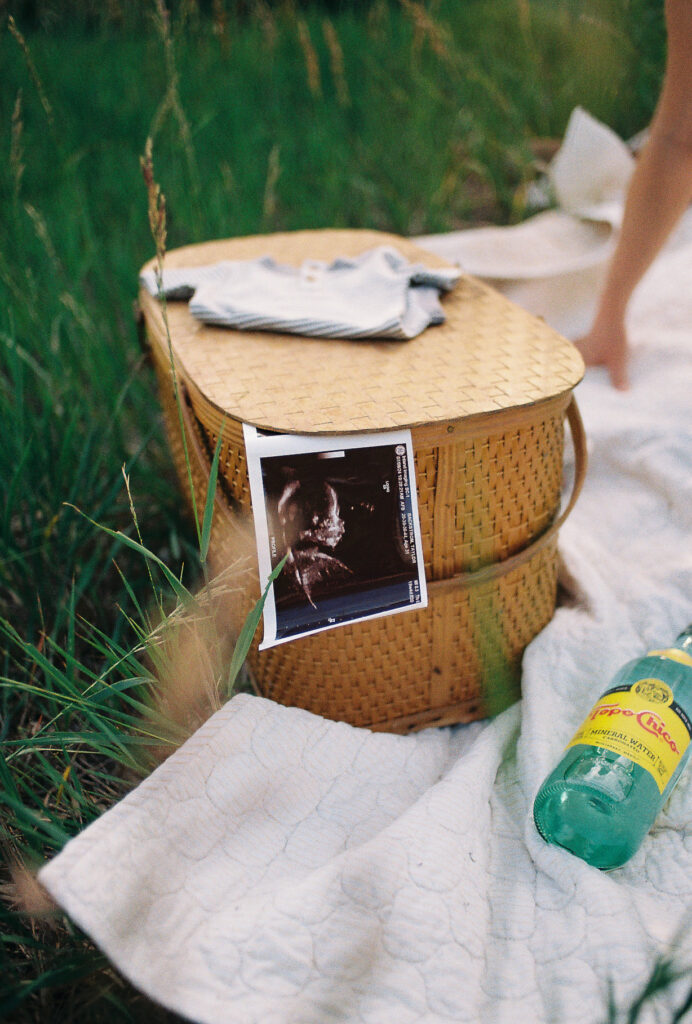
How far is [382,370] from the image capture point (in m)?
1.10

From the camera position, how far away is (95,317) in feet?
6.34

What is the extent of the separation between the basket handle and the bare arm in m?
0.49

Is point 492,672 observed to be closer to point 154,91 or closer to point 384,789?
point 384,789

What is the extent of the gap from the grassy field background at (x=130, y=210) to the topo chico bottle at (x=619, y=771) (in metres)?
0.54

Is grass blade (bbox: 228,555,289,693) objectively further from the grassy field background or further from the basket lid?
the basket lid

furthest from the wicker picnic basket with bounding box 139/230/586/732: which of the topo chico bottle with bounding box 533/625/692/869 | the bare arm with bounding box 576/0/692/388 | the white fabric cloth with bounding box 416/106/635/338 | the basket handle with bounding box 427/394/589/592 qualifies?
the white fabric cloth with bounding box 416/106/635/338

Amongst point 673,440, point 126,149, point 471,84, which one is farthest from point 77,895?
point 471,84

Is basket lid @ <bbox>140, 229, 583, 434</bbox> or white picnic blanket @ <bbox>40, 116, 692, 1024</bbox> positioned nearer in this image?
white picnic blanket @ <bbox>40, 116, 692, 1024</bbox>

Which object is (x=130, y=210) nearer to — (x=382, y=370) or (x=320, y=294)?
(x=320, y=294)

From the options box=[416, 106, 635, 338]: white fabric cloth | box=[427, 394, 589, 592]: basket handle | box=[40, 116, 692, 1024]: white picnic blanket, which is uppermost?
box=[416, 106, 635, 338]: white fabric cloth

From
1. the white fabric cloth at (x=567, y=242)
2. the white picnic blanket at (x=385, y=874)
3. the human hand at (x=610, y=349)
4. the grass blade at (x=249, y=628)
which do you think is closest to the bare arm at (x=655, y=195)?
the human hand at (x=610, y=349)

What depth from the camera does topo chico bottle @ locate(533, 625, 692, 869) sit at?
928mm

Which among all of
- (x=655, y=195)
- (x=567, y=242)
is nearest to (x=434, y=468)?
(x=655, y=195)

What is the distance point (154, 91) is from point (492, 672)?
291cm
